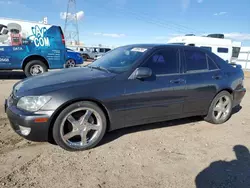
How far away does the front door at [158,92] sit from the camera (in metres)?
3.23

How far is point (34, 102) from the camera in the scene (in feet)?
8.89

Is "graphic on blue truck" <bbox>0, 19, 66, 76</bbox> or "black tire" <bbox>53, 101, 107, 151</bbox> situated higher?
"graphic on blue truck" <bbox>0, 19, 66, 76</bbox>

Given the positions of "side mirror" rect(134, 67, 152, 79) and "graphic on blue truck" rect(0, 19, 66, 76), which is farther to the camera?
"graphic on blue truck" rect(0, 19, 66, 76)

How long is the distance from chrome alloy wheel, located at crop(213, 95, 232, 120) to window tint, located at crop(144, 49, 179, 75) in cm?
136

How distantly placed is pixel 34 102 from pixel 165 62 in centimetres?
219

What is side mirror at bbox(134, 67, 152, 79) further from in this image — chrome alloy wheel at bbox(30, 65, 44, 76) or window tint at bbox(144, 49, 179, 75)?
chrome alloy wheel at bbox(30, 65, 44, 76)

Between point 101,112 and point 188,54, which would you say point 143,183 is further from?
point 188,54

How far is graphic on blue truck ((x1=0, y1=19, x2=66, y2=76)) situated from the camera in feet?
25.5

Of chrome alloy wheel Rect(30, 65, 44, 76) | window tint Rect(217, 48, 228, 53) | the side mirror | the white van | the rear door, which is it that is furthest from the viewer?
window tint Rect(217, 48, 228, 53)

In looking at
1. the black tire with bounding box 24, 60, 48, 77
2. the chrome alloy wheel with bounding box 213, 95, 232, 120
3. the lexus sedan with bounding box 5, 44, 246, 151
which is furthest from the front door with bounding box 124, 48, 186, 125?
the black tire with bounding box 24, 60, 48, 77

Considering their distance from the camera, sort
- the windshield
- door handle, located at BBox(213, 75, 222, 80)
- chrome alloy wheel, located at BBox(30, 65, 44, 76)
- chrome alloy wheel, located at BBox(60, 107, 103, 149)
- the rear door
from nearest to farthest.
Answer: chrome alloy wheel, located at BBox(60, 107, 103, 149) < the windshield < the rear door < door handle, located at BBox(213, 75, 222, 80) < chrome alloy wheel, located at BBox(30, 65, 44, 76)

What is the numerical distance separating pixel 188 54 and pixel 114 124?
1938 mm

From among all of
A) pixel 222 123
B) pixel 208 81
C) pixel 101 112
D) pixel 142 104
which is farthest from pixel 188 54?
pixel 101 112

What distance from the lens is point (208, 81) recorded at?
400cm
